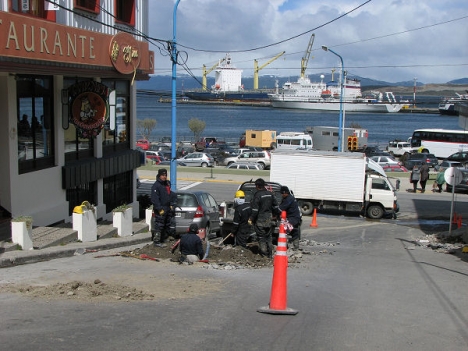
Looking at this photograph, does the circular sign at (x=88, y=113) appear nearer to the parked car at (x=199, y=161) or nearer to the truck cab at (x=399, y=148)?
the parked car at (x=199, y=161)

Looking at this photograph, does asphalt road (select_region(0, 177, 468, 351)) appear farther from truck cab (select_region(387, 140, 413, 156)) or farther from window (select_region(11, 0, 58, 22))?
truck cab (select_region(387, 140, 413, 156))

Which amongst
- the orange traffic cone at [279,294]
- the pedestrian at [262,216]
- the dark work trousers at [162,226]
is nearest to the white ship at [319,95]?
the dark work trousers at [162,226]

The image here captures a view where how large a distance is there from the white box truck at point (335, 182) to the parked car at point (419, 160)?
2625 centimetres

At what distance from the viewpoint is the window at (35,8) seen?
13961 mm

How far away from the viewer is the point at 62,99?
1623 centimetres

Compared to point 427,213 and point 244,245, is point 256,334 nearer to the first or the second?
point 244,245

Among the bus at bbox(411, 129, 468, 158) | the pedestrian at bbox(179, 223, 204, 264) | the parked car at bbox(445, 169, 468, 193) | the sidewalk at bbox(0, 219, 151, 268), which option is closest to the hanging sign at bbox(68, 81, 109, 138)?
the sidewalk at bbox(0, 219, 151, 268)

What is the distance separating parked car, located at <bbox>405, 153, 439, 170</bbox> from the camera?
2062 inches

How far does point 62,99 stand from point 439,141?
59.4 metres

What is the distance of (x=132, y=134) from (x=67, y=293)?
48.0ft

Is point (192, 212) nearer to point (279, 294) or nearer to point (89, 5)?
point (89, 5)

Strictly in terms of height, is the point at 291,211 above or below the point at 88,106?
below

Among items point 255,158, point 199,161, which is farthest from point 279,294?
point 255,158

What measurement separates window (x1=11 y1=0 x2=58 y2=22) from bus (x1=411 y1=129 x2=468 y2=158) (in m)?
57.4
